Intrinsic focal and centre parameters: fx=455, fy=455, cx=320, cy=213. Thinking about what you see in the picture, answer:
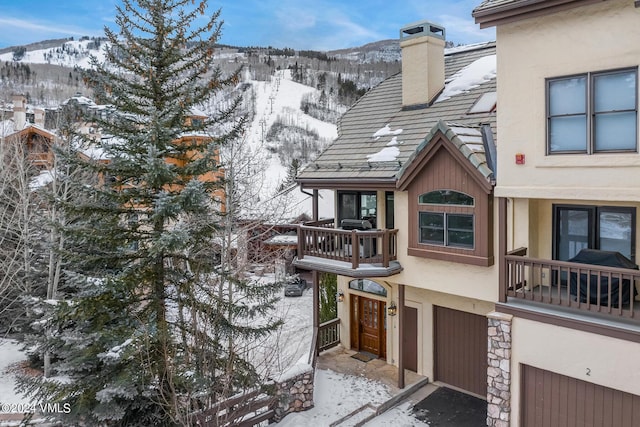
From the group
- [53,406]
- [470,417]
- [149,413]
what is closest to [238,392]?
[149,413]

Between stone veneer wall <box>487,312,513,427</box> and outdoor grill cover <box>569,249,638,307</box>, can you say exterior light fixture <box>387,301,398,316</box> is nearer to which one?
stone veneer wall <box>487,312,513,427</box>

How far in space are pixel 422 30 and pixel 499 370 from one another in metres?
9.71

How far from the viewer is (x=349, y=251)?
12352 millimetres

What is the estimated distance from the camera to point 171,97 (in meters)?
9.36

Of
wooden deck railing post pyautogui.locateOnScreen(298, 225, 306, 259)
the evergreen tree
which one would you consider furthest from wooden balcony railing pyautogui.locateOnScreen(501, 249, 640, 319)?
the evergreen tree

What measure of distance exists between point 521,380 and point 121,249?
27.0ft

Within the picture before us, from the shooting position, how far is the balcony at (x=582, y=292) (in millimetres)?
7418

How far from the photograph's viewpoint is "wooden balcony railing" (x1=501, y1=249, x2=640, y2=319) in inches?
292

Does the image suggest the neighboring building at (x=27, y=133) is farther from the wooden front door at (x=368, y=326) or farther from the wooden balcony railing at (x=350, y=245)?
the wooden front door at (x=368, y=326)

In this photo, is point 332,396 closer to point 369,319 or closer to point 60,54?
point 369,319

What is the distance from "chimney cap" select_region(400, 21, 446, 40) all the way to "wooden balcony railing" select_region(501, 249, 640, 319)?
745cm

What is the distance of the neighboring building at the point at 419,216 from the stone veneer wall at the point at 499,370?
56.9 inches

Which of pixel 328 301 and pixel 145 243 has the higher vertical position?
pixel 145 243

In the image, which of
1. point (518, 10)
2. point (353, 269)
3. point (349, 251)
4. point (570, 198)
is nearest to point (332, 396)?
point (353, 269)
